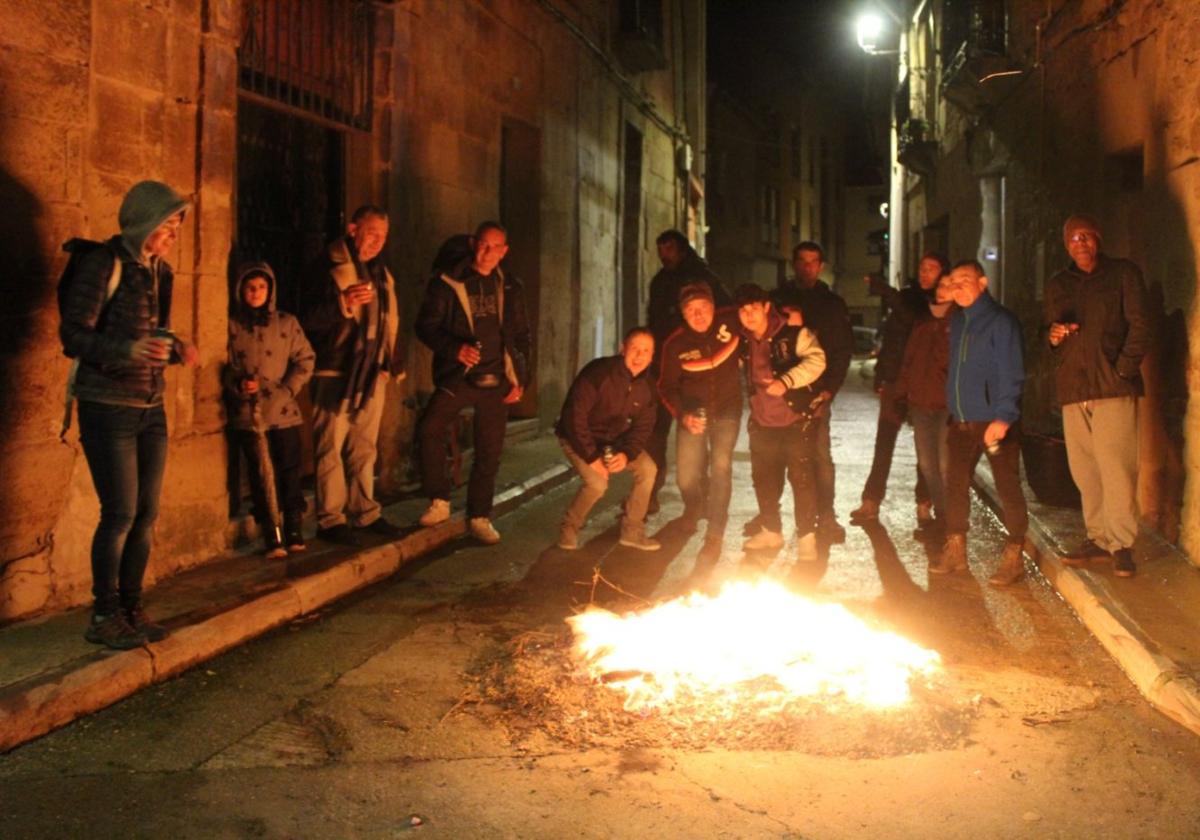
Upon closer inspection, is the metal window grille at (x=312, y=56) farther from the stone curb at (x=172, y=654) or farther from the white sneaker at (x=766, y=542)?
the white sneaker at (x=766, y=542)

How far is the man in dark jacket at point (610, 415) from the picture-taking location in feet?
24.5

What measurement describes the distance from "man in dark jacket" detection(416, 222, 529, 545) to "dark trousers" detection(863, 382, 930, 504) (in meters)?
2.75

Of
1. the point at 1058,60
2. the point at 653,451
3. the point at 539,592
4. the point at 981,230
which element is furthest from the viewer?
the point at 981,230

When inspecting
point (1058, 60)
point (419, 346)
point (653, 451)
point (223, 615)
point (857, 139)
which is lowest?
point (223, 615)

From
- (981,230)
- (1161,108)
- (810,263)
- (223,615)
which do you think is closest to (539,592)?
(223,615)

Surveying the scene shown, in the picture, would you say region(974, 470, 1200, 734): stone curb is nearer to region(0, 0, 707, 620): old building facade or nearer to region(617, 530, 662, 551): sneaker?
region(617, 530, 662, 551): sneaker

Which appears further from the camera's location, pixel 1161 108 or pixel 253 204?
pixel 253 204

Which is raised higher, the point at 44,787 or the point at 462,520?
the point at 462,520

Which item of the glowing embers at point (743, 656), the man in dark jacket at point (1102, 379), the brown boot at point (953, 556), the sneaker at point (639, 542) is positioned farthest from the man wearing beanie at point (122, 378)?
the man in dark jacket at point (1102, 379)

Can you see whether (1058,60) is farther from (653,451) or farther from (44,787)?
(44,787)

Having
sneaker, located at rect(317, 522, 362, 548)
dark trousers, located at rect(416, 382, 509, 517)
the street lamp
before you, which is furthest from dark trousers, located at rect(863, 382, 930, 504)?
the street lamp

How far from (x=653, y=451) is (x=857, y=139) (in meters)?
55.4

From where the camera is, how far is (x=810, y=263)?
8.18 meters

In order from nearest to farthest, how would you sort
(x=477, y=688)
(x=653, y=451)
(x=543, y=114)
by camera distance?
(x=477, y=688) < (x=653, y=451) < (x=543, y=114)
